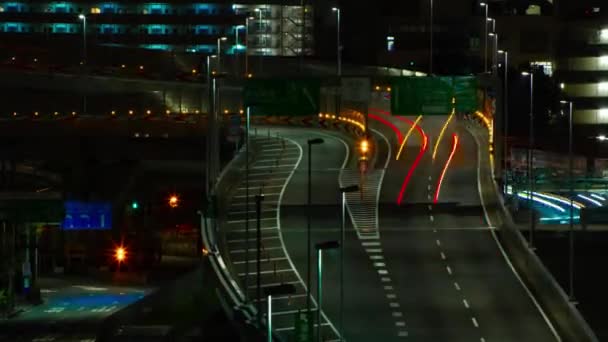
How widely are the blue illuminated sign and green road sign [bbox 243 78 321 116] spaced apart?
78.3 feet

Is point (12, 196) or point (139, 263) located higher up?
point (12, 196)

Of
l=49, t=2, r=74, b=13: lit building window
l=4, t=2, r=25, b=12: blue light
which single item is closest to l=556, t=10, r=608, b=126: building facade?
l=49, t=2, r=74, b=13: lit building window

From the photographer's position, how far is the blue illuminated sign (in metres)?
94.7

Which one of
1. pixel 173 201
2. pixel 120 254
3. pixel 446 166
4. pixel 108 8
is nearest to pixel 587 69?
pixel 173 201

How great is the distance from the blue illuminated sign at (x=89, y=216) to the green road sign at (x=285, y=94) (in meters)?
23.9

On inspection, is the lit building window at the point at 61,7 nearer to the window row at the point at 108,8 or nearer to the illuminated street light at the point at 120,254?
the window row at the point at 108,8

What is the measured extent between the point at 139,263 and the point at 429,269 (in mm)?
50127

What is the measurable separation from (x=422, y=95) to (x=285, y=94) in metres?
7.27

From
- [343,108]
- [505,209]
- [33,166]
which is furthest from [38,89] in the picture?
[505,209]

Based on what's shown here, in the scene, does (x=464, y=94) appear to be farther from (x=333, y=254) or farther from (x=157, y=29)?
(x=157, y=29)

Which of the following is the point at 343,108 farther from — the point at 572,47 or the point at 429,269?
the point at 429,269

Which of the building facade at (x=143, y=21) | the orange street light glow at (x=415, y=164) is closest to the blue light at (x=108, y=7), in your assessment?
the building facade at (x=143, y=21)

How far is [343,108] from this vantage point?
116812 mm

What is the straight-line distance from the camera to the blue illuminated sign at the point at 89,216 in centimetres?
9469
